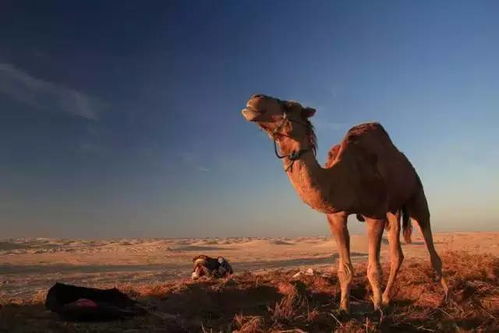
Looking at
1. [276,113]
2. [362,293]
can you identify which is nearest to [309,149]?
[276,113]

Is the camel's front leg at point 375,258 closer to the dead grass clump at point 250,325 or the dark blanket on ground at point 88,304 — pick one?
the dead grass clump at point 250,325

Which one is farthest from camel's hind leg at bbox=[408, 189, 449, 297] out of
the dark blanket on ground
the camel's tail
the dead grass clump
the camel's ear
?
the dark blanket on ground

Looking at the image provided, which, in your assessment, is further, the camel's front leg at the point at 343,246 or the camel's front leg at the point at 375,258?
the camel's front leg at the point at 343,246

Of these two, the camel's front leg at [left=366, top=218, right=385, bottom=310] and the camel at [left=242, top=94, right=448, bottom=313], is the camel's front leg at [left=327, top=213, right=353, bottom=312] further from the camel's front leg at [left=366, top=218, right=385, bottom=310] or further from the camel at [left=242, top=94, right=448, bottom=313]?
the camel's front leg at [left=366, top=218, right=385, bottom=310]

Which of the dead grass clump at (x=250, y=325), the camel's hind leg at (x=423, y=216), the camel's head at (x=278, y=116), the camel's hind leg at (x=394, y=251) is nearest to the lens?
the dead grass clump at (x=250, y=325)

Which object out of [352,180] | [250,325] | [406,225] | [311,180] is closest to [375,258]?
[352,180]

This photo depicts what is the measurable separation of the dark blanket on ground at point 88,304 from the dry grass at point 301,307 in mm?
146

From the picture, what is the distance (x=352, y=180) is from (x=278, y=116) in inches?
53.8

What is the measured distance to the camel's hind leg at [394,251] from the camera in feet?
26.8

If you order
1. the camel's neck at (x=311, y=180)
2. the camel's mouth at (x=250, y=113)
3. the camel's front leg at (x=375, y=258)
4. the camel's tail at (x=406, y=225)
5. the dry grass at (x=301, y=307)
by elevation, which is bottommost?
the dry grass at (x=301, y=307)

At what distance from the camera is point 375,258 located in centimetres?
712

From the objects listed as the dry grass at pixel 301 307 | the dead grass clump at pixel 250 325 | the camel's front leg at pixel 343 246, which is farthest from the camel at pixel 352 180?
the dead grass clump at pixel 250 325

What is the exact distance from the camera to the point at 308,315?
5.50 m

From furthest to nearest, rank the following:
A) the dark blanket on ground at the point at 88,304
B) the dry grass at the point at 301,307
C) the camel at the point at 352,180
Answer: the camel at the point at 352,180 → the dark blanket on ground at the point at 88,304 → the dry grass at the point at 301,307
